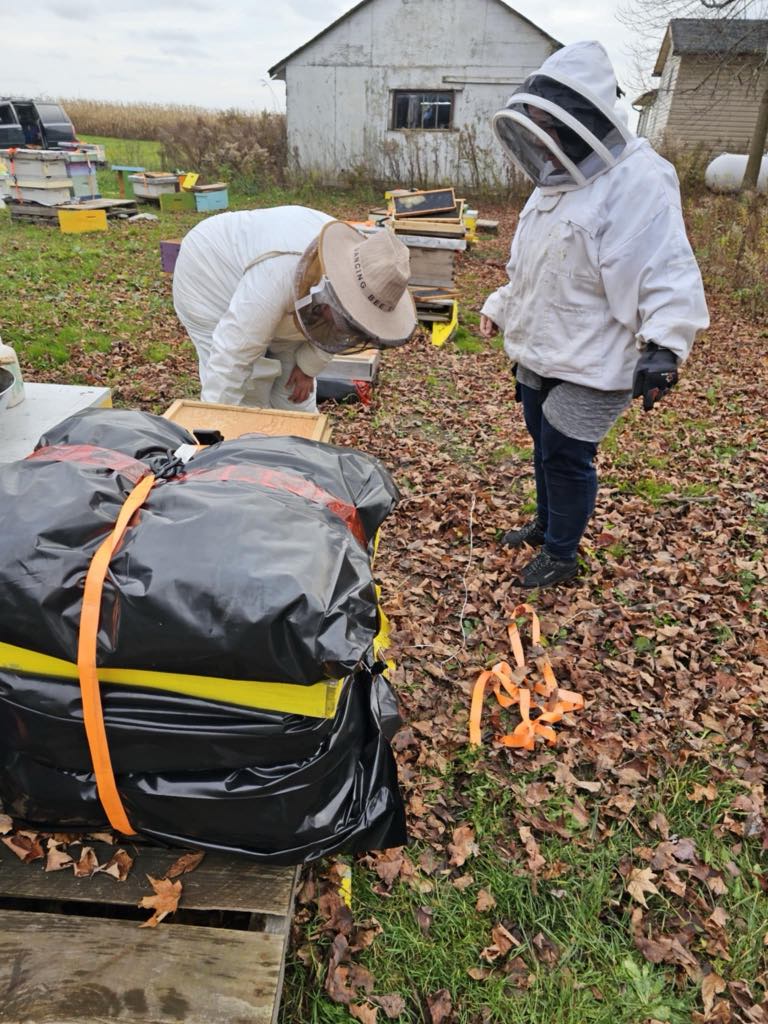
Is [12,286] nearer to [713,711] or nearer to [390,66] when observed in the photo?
[713,711]

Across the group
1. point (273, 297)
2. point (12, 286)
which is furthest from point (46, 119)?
point (273, 297)

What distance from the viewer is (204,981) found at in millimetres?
1439

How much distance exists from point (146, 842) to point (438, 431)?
4334 millimetres

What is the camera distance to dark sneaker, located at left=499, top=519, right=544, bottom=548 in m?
3.86

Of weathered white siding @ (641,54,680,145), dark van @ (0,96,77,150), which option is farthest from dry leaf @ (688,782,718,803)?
weathered white siding @ (641,54,680,145)

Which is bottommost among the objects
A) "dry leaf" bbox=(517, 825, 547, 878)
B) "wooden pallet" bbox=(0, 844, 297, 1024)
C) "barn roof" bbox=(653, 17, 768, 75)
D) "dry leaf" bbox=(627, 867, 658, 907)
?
"dry leaf" bbox=(517, 825, 547, 878)

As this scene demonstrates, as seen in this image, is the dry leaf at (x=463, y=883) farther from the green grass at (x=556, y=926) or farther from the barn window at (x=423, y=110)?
the barn window at (x=423, y=110)

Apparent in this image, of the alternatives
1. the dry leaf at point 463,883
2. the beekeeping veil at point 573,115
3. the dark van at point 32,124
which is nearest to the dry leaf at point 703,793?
the dry leaf at point 463,883

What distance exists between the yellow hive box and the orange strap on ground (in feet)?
40.7

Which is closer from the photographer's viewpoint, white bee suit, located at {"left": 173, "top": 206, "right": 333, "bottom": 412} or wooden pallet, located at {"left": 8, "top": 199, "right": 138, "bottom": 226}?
white bee suit, located at {"left": 173, "top": 206, "right": 333, "bottom": 412}

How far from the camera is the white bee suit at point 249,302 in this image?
9.38 feet

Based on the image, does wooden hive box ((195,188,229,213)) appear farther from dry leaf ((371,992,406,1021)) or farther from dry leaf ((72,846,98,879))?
dry leaf ((371,992,406,1021))

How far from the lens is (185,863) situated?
5.43 ft

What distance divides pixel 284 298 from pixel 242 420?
1.86 ft
